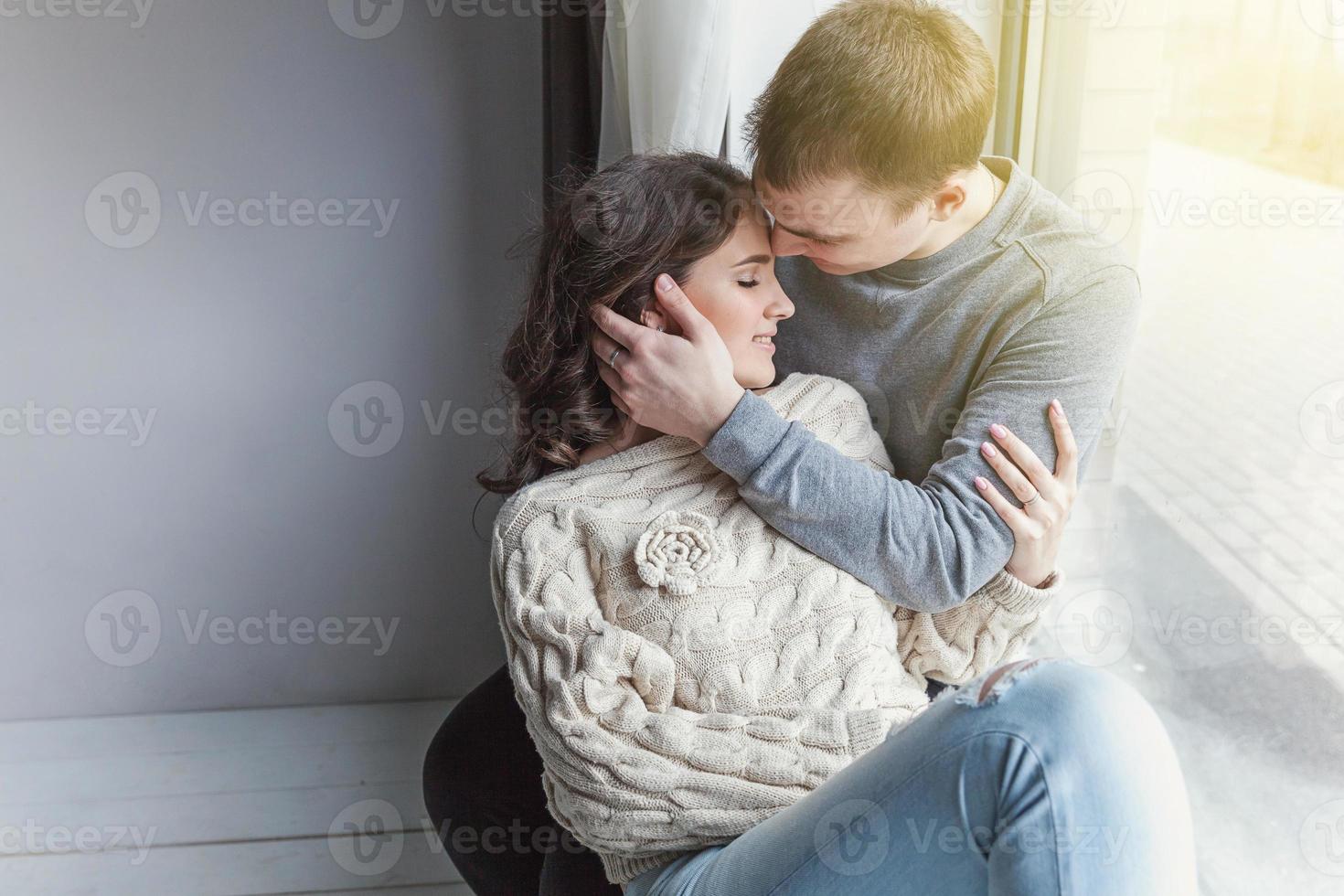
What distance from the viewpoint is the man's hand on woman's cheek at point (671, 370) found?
1.15m

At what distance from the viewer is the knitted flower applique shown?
1.13 metres

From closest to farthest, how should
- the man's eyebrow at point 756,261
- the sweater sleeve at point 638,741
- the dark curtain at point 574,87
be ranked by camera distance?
1. the sweater sleeve at point 638,741
2. the man's eyebrow at point 756,261
3. the dark curtain at point 574,87

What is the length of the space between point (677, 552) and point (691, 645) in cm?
10

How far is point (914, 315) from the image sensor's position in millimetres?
1288

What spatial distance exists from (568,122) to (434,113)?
443 mm

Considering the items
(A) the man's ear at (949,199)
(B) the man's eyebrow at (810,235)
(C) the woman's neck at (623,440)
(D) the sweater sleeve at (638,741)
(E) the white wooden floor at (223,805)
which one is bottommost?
(E) the white wooden floor at (223,805)

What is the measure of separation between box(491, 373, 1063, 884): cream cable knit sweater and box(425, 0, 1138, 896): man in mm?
57

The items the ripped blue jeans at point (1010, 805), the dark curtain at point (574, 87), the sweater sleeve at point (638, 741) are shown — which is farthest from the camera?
the dark curtain at point (574, 87)

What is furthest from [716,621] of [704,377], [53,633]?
[53,633]

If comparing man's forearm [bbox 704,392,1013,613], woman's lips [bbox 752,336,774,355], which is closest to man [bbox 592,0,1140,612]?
man's forearm [bbox 704,392,1013,613]

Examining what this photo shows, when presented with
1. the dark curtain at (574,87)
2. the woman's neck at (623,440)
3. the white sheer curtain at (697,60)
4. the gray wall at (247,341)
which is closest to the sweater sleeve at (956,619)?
the woman's neck at (623,440)

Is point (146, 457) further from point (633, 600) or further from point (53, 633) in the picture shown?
point (633, 600)

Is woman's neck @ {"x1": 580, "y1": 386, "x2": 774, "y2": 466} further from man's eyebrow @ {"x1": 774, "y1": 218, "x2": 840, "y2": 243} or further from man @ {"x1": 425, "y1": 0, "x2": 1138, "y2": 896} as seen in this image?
man's eyebrow @ {"x1": 774, "y1": 218, "x2": 840, "y2": 243}

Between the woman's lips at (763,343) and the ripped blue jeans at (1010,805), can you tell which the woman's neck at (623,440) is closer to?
the woman's lips at (763,343)
